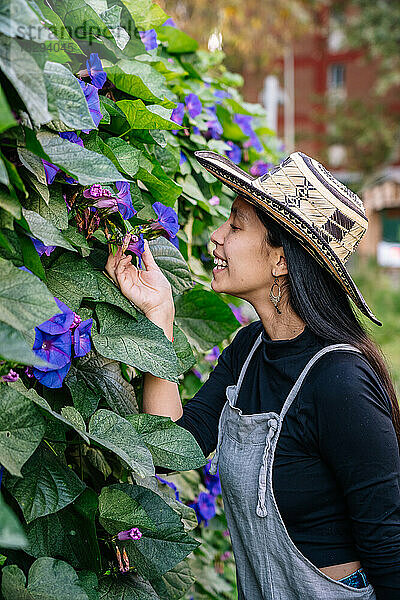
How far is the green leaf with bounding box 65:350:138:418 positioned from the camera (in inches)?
47.8

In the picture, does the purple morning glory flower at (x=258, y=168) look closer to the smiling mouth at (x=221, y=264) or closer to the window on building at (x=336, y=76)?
the smiling mouth at (x=221, y=264)

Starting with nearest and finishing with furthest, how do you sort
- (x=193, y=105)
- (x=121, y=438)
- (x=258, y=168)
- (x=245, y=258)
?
(x=121, y=438) → (x=245, y=258) → (x=193, y=105) → (x=258, y=168)

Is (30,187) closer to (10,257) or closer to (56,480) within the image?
(10,257)

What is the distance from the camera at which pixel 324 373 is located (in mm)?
1528

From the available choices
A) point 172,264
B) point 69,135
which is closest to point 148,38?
point 172,264

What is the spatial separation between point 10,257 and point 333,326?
842mm

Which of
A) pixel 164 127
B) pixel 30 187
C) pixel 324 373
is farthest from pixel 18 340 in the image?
pixel 324 373

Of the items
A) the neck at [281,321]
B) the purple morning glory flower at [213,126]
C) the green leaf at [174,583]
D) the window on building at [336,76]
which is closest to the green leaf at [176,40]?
the purple morning glory flower at [213,126]

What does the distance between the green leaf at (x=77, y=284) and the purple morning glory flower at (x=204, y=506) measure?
1.03 m

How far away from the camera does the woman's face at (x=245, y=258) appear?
5.45 ft

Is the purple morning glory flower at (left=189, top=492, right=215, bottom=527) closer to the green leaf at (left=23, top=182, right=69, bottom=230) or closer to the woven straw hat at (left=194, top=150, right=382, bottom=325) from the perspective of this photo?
the woven straw hat at (left=194, top=150, right=382, bottom=325)

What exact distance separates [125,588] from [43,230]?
67cm

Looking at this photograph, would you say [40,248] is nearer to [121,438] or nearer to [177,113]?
[121,438]

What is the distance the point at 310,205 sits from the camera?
160 cm
